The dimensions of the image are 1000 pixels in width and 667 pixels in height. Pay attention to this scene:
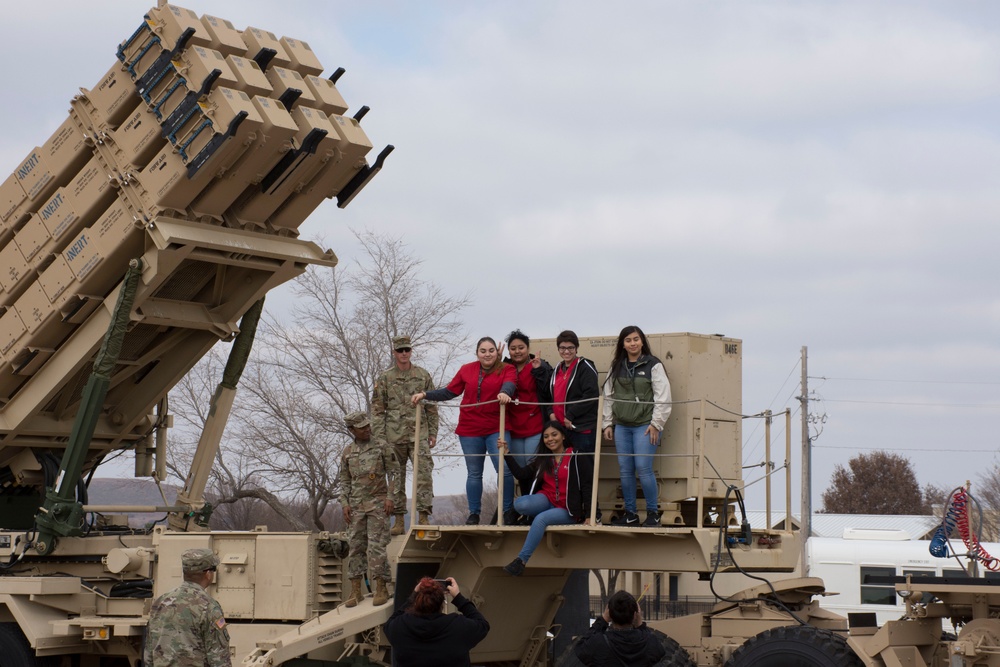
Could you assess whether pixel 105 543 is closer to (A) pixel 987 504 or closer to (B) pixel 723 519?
(B) pixel 723 519

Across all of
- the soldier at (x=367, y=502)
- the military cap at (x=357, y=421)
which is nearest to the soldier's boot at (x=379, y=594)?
the soldier at (x=367, y=502)

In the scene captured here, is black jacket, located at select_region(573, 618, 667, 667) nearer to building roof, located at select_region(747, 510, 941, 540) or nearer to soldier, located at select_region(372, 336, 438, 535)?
soldier, located at select_region(372, 336, 438, 535)

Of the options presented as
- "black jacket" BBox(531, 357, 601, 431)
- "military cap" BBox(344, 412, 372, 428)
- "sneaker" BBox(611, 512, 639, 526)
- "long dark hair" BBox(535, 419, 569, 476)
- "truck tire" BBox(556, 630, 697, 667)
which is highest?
"black jacket" BBox(531, 357, 601, 431)

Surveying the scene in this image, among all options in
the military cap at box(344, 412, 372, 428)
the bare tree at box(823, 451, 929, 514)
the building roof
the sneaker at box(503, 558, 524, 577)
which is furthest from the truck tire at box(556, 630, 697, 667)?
the bare tree at box(823, 451, 929, 514)

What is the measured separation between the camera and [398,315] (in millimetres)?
27984

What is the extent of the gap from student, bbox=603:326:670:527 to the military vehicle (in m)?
0.28

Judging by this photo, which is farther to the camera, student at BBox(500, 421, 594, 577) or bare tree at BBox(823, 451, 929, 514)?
bare tree at BBox(823, 451, 929, 514)

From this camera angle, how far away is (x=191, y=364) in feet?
39.8

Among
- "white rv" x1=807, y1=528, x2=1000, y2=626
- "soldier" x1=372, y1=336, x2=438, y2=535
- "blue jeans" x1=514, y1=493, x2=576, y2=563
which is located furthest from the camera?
"white rv" x1=807, y1=528, x2=1000, y2=626

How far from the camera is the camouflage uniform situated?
10164 millimetres

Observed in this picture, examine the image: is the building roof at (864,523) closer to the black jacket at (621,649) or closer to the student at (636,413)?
the student at (636,413)

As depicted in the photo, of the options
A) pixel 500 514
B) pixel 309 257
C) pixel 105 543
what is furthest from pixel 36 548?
pixel 500 514

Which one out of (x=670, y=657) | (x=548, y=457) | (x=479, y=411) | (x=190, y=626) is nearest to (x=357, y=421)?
(x=479, y=411)

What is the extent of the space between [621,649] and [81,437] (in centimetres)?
620
